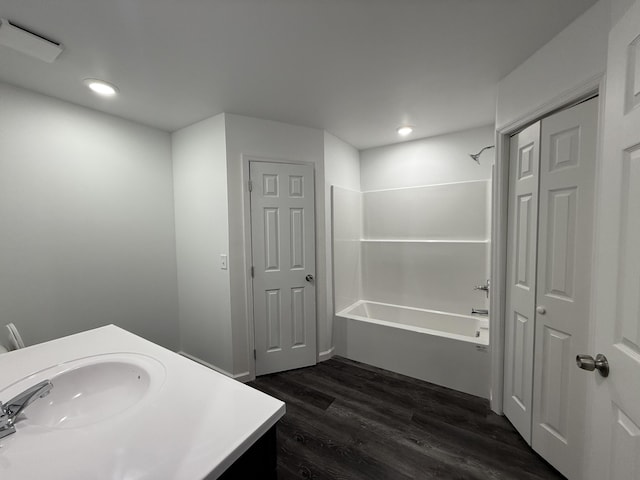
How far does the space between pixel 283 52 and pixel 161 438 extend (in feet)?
5.94

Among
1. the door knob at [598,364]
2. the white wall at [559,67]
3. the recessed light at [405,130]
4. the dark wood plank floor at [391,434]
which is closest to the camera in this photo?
the door knob at [598,364]

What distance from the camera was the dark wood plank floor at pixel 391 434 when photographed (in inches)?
58.6

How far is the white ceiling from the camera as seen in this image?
1.19m

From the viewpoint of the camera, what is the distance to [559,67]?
1.38 metres

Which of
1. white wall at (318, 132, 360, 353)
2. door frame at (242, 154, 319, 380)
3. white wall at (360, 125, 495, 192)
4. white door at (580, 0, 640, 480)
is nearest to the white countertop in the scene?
white door at (580, 0, 640, 480)

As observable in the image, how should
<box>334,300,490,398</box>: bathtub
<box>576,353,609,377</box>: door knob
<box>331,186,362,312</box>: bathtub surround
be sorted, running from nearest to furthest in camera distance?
1. <box>576,353,609,377</box>: door knob
2. <box>334,300,490,398</box>: bathtub
3. <box>331,186,362,312</box>: bathtub surround

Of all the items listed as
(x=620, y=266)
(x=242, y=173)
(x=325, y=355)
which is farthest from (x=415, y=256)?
(x=620, y=266)

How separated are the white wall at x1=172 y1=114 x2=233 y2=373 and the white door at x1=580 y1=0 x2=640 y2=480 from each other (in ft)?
7.52

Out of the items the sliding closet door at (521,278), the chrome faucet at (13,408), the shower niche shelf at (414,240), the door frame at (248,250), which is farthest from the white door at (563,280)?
the chrome faucet at (13,408)

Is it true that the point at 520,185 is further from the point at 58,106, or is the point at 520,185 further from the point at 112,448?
the point at 58,106

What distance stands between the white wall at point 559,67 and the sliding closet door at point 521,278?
0.17 m

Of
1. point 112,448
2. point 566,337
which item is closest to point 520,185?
point 566,337

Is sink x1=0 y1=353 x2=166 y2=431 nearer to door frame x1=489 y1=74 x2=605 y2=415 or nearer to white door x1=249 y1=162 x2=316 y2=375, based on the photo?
white door x1=249 y1=162 x2=316 y2=375

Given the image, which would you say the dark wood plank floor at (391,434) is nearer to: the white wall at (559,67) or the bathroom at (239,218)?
the bathroom at (239,218)
